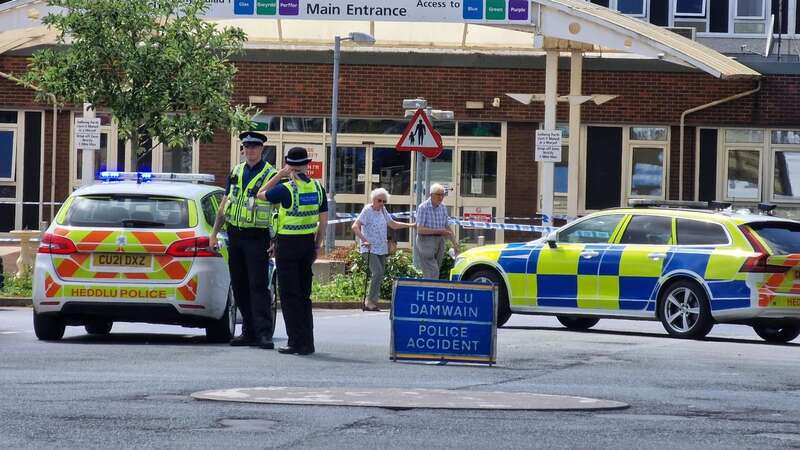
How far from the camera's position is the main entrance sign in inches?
1059

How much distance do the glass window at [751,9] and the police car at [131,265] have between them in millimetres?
24159

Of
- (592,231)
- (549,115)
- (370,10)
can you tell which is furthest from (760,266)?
(549,115)

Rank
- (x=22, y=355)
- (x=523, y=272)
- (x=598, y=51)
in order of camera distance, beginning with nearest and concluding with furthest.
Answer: (x=22, y=355) < (x=523, y=272) < (x=598, y=51)

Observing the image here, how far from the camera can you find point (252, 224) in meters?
13.7

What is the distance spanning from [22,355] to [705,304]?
24.2 ft

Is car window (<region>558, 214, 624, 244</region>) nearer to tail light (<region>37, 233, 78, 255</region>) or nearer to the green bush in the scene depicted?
tail light (<region>37, 233, 78, 255</region>)

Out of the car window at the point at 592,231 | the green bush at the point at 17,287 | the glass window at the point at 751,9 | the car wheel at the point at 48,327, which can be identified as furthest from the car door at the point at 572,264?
the glass window at the point at 751,9

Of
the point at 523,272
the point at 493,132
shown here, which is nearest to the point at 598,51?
the point at 493,132

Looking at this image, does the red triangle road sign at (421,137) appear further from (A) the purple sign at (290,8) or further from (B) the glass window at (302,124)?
(B) the glass window at (302,124)

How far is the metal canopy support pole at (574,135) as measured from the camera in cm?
2936

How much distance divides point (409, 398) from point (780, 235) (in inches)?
331

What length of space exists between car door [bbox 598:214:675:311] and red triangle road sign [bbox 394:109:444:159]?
20.8 feet

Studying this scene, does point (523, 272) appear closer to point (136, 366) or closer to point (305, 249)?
point (305, 249)

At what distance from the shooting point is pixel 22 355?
12.9m
